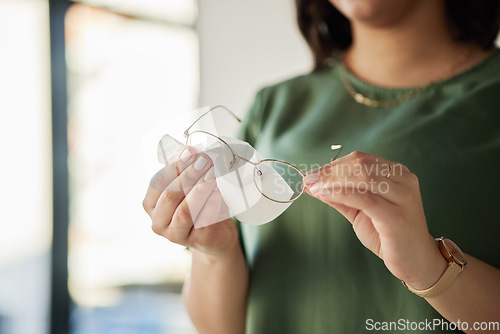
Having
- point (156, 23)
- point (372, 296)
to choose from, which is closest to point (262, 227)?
point (372, 296)

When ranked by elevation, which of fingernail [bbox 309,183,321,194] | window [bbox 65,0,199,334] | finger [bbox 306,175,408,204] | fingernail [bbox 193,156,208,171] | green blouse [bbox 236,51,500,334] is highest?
finger [bbox 306,175,408,204]

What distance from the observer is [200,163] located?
0.52m

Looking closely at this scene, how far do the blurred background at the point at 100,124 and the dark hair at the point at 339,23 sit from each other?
79 centimetres

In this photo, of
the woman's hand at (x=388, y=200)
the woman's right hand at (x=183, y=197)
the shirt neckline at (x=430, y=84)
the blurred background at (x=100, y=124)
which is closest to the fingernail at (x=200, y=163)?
the woman's right hand at (x=183, y=197)

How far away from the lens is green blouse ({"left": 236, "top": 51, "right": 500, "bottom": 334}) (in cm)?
61

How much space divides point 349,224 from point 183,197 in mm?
238

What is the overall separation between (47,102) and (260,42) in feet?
3.19

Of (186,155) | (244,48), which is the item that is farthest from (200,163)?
(244,48)

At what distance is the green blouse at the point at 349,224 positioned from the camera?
2.01 ft

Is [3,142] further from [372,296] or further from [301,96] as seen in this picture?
[372,296]

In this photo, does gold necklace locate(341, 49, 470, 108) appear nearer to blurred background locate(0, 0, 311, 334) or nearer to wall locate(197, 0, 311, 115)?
blurred background locate(0, 0, 311, 334)

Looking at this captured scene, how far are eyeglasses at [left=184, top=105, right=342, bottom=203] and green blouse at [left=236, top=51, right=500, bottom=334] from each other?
114mm

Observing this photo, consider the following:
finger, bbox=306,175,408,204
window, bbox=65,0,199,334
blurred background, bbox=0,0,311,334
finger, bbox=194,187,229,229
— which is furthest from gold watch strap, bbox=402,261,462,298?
window, bbox=65,0,199,334

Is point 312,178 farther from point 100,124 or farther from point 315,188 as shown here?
point 100,124
